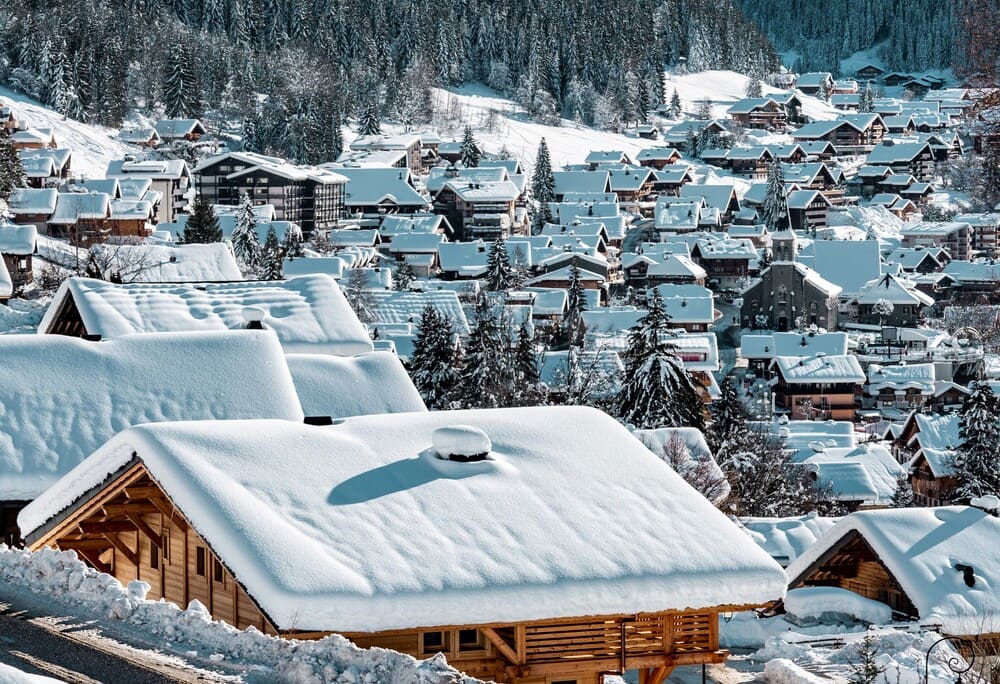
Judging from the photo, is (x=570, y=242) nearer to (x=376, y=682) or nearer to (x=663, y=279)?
(x=663, y=279)

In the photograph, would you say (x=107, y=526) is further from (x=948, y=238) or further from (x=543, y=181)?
(x=543, y=181)

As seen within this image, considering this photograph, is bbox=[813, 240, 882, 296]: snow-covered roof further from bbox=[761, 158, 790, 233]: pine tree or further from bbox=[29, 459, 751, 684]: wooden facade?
bbox=[29, 459, 751, 684]: wooden facade

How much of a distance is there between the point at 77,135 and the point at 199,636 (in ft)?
239

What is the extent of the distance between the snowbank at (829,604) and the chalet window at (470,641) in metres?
6.01

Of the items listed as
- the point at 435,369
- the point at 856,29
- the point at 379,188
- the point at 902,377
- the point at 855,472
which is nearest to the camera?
the point at 435,369

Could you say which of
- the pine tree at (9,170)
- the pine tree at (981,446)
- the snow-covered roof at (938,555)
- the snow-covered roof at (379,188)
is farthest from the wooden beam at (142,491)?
the snow-covered roof at (379,188)

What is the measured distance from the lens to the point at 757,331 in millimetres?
63812

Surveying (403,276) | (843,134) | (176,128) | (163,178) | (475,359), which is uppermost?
(176,128)

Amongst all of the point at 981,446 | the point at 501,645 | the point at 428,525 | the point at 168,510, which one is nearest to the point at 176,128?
the point at 981,446

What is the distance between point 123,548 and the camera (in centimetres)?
921

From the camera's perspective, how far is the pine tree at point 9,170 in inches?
2133

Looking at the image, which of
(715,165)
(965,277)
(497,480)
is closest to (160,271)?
(497,480)

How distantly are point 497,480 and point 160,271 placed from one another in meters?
16.2

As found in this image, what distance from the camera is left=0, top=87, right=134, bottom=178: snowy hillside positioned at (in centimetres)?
7244
